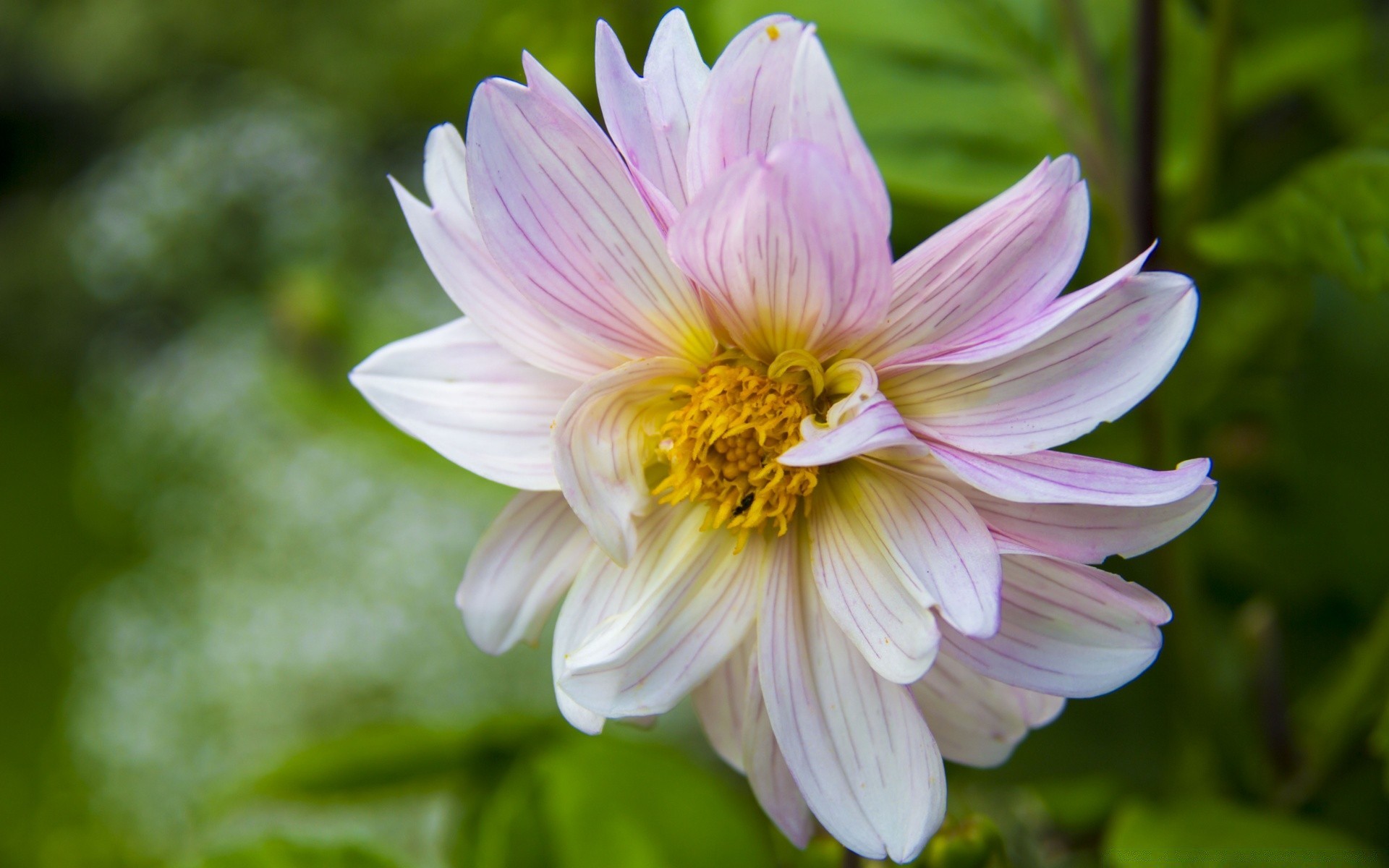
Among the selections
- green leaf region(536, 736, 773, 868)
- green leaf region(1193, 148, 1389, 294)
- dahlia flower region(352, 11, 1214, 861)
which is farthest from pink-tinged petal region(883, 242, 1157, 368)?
green leaf region(536, 736, 773, 868)

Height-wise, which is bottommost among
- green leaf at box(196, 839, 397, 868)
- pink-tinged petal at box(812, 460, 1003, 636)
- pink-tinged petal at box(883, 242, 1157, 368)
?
green leaf at box(196, 839, 397, 868)

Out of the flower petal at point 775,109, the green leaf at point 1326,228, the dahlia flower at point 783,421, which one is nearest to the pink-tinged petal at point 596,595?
the dahlia flower at point 783,421

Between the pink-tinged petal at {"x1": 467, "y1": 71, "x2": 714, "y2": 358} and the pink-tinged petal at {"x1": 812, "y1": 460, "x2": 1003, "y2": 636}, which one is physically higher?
the pink-tinged petal at {"x1": 467, "y1": 71, "x2": 714, "y2": 358}

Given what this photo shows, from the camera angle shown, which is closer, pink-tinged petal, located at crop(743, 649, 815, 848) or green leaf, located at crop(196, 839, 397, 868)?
pink-tinged petal, located at crop(743, 649, 815, 848)

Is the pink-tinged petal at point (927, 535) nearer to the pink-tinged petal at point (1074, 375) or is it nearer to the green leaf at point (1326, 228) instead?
the pink-tinged petal at point (1074, 375)

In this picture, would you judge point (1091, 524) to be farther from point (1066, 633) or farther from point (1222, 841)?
point (1222, 841)

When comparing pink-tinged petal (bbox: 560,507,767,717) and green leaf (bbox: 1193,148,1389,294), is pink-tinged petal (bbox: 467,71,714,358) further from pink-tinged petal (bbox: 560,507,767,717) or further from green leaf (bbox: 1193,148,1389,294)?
green leaf (bbox: 1193,148,1389,294)
